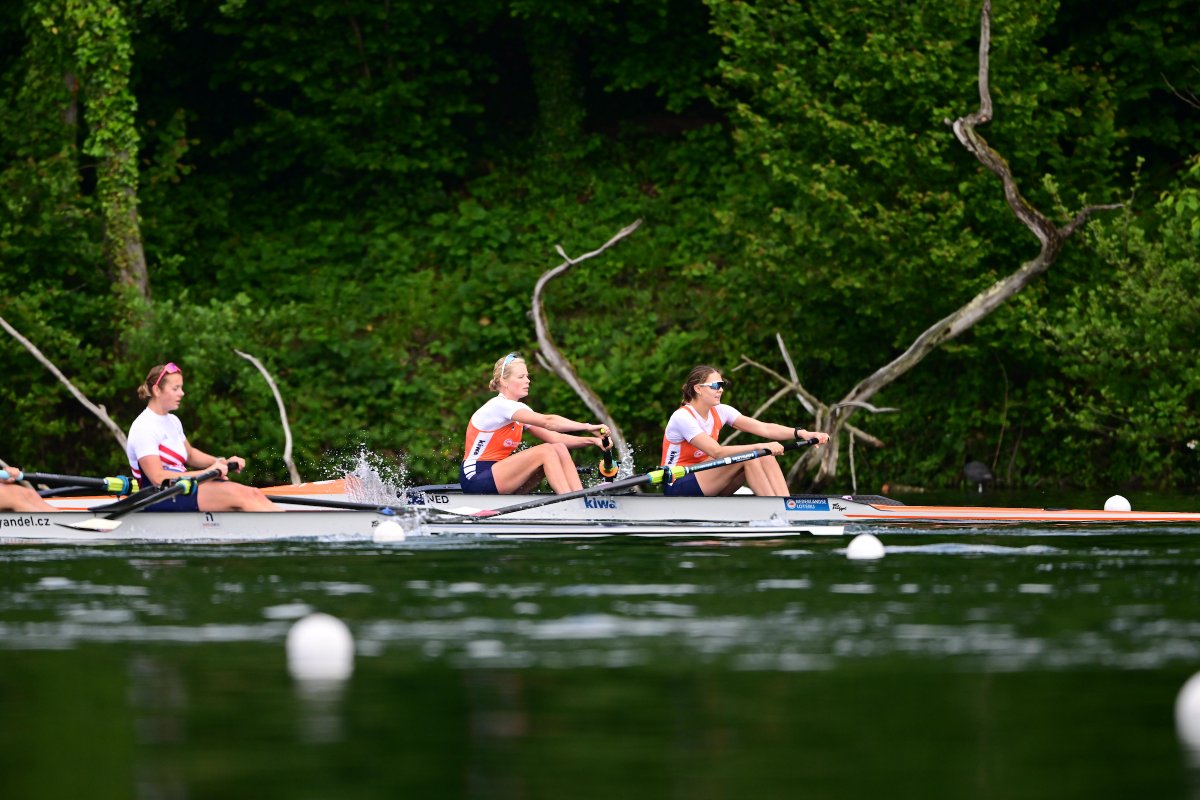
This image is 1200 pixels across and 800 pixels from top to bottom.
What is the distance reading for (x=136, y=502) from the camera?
606 inches

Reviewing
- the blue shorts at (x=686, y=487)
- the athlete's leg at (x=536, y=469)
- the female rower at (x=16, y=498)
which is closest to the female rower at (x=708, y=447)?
the blue shorts at (x=686, y=487)

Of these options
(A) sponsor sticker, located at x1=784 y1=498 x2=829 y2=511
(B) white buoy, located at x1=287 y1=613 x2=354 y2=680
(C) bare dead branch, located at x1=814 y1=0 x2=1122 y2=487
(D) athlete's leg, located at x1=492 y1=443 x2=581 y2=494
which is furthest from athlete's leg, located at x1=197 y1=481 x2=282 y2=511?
(C) bare dead branch, located at x1=814 y1=0 x2=1122 y2=487

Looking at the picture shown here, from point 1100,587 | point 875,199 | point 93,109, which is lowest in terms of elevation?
point 1100,587

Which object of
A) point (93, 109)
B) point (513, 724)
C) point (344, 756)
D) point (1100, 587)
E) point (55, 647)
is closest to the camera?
point (344, 756)

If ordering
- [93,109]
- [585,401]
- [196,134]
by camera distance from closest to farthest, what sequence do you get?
[585,401], [93,109], [196,134]

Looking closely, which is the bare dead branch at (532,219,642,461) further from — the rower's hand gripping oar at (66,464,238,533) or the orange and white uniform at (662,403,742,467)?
the rower's hand gripping oar at (66,464,238,533)

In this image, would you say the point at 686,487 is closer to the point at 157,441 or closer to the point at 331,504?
the point at 331,504

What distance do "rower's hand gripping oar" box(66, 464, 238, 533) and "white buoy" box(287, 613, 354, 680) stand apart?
21.6 feet

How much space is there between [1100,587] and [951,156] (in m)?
12.4

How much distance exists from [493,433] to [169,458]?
276cm

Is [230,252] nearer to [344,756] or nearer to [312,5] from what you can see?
[312,5]

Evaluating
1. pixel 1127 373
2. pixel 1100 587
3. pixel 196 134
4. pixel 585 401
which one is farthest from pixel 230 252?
pixel 1100 587

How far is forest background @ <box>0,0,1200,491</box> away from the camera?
74.3 ft

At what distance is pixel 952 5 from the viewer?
22703mm
